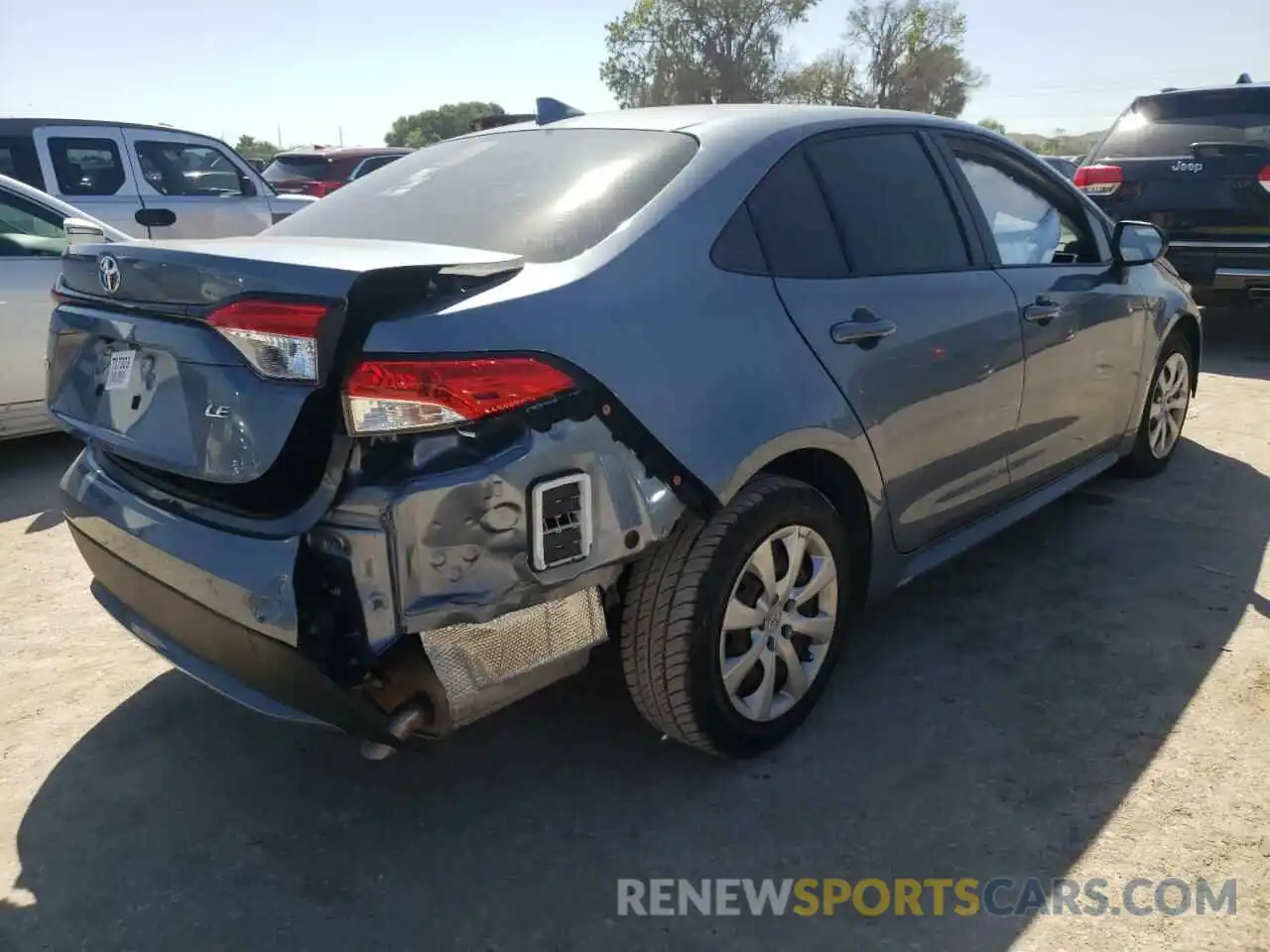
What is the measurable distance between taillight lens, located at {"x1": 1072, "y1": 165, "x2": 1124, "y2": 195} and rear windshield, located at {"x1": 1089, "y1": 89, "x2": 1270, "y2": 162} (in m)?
0.19

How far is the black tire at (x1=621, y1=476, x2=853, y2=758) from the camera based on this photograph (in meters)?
2.34

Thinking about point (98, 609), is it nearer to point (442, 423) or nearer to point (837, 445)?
point (442, 423)

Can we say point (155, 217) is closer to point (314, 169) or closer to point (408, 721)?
point (314, 169)

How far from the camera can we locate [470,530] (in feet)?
6.39

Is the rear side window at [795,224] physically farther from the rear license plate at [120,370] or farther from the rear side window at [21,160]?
the rear side window at [21,160]

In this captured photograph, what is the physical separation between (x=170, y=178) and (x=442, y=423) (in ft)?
24.6

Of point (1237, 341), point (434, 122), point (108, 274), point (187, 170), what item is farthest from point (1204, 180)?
point (434, 122)

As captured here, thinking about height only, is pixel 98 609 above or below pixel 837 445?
below

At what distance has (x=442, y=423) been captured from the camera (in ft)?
6.34

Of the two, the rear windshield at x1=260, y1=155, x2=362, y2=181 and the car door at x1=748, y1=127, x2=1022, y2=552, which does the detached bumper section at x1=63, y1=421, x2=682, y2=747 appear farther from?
the rear windshield at x1=260, y1=155, x2=362, y2=181

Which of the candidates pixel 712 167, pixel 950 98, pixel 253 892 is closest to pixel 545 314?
pixel 712 167

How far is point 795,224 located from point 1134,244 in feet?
6.69

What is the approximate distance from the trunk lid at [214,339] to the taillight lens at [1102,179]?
650cm

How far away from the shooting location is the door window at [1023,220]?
3404mm
